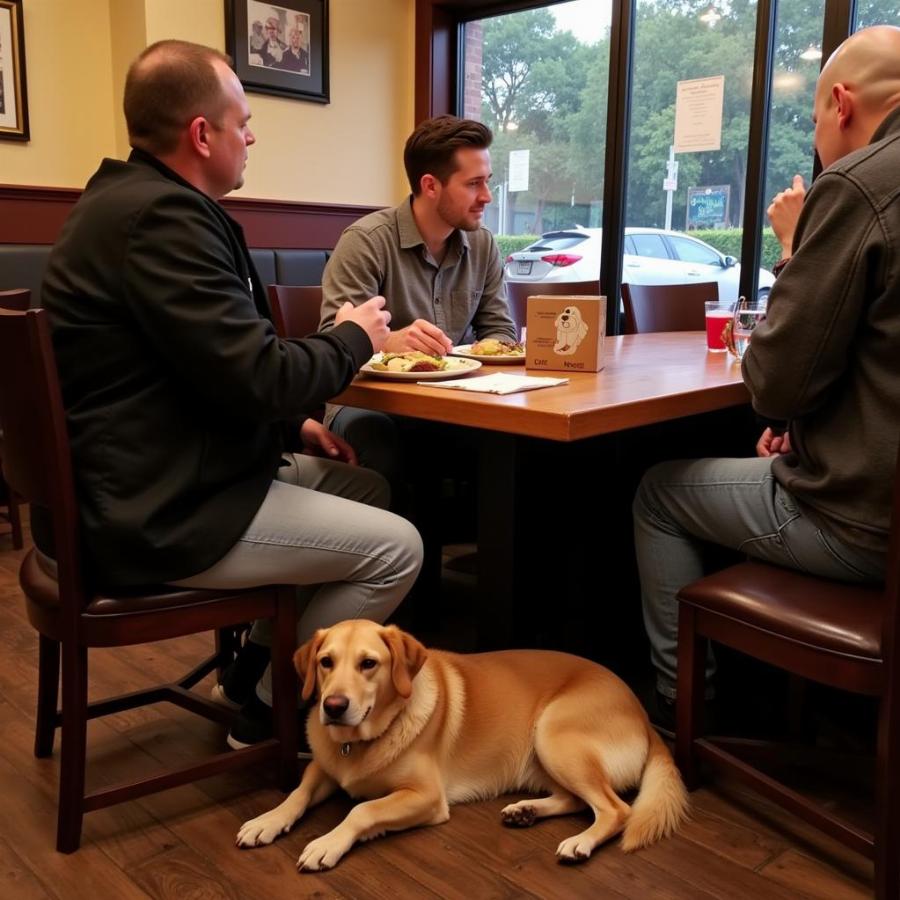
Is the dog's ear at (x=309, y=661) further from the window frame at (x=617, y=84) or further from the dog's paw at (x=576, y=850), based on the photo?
the window frame at (x=617, y=84)

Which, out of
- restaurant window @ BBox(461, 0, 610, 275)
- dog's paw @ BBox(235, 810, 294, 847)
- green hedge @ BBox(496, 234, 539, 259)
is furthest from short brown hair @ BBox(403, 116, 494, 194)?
green hedge @ BBox(496, 234, 539, 259)

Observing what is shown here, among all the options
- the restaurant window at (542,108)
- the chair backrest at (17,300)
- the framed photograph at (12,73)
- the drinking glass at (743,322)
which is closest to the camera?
the chair backrest at (17,300)

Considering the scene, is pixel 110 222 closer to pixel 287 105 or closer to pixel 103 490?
pixel 103 490

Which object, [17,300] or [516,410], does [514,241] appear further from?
[516,410]

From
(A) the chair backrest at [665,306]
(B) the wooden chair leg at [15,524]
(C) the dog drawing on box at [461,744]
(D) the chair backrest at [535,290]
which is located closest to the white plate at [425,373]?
(C) the dog drawing on box at [461,744]

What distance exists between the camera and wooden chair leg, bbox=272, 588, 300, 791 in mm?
1556

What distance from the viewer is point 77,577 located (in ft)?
4.55

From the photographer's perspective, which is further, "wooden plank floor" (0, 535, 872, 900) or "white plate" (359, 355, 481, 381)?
"white plate" (359, 355, 481, 381)

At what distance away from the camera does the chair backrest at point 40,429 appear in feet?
4.24

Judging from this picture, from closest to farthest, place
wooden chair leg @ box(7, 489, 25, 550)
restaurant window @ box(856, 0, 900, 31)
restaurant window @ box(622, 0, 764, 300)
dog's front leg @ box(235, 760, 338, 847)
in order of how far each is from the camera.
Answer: dog's front leg @ box(235, 760, 338, 847)
wooden chair leg @ box(7, 489, 25, 550)
restaurant window @ box(856, 0, 900, 31)
restaurant window @ box(622, 0, 764, 300)

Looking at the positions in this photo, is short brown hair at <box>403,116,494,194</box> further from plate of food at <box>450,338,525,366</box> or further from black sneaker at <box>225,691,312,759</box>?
black sneaker at <box>225,691,312,759</box>

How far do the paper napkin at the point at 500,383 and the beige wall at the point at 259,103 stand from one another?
9.03 ft

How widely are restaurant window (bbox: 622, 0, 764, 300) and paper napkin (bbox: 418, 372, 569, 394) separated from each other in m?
2.61

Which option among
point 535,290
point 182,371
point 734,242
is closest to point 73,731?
point 182,371
